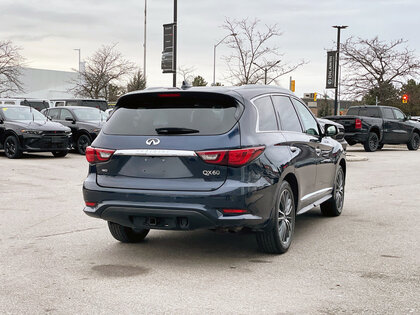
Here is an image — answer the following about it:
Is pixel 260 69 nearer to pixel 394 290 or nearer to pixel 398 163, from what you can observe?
pixel 398 163

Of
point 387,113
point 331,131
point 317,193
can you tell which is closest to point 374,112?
point 387,113

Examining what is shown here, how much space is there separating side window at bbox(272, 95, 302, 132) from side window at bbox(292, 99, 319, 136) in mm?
216

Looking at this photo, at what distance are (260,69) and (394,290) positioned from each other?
31211mm

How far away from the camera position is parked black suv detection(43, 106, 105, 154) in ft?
68.6

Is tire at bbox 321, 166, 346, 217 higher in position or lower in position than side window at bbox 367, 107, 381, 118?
lower

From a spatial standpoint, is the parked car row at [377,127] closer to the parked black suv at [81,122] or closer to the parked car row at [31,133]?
the parked black suv at [81,122]

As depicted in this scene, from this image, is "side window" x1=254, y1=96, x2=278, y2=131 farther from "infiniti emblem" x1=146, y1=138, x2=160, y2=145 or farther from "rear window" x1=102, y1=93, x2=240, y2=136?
"infiniti emblem" x1=146, y1=138, x2=160, y2=145

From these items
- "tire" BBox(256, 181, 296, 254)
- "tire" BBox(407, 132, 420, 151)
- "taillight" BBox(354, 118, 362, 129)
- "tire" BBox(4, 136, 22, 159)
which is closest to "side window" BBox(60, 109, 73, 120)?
"tire" BBox(4, 136, 22, 159)

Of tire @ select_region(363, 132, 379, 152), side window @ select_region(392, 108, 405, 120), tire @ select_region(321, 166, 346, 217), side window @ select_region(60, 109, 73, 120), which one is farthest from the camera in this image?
side window @ select_region(392, 108, 405, 120)

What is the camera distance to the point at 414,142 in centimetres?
2780

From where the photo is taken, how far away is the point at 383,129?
26062 millimetres

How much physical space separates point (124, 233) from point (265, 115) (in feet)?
6.56

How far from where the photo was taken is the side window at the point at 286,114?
6.92 metres

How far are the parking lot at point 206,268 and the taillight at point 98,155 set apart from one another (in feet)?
3.21
